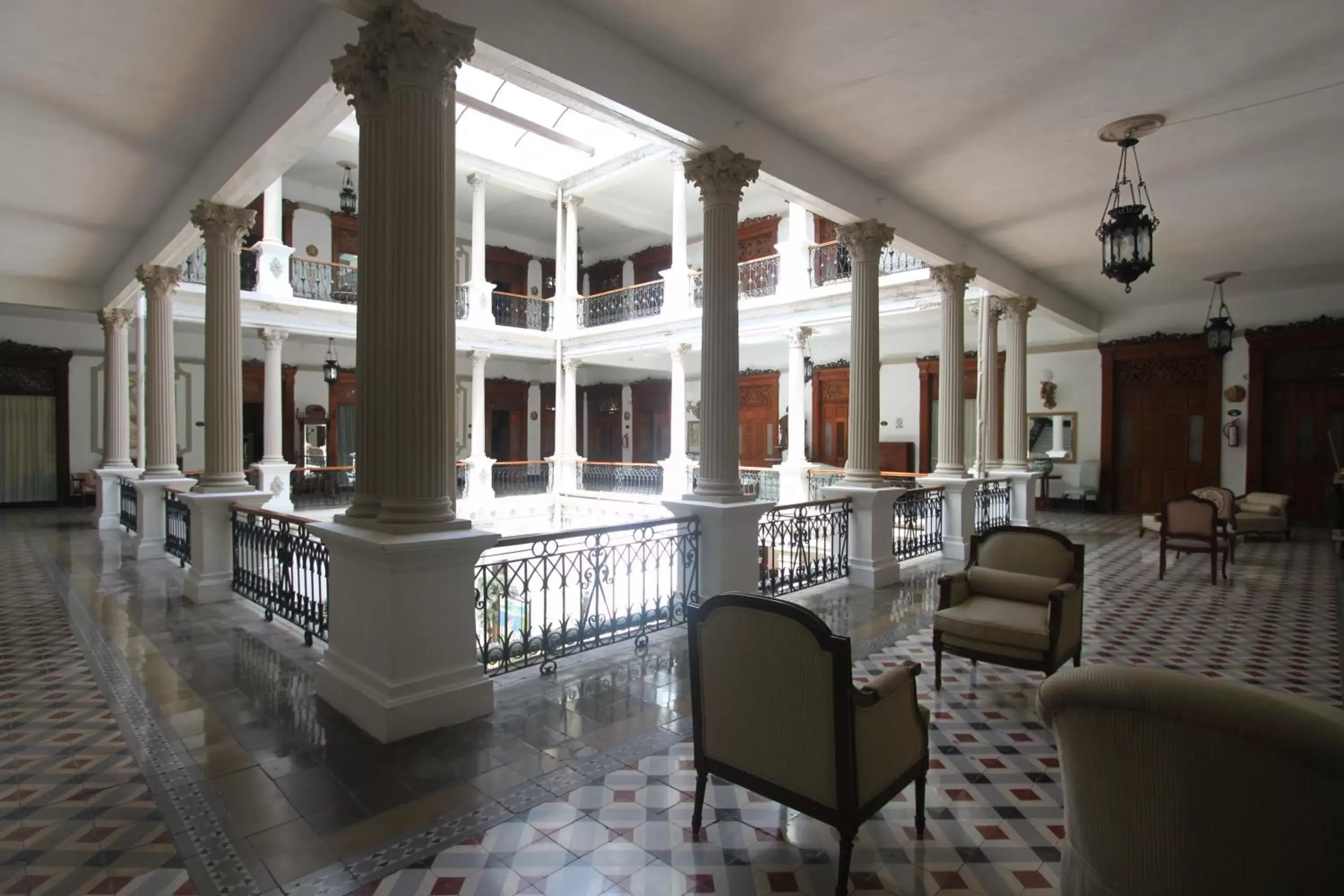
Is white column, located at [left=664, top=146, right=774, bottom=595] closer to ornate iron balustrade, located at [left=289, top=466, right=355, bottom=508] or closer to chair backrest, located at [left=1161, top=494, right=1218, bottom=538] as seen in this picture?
chair backrest, located at [left=1161, top=494, right=1218, bottom=538]

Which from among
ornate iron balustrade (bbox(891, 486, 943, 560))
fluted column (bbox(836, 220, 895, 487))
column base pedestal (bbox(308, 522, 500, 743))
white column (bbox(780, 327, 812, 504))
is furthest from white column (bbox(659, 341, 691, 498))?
column base pedestal (bbox(308, 522, 500, 743))

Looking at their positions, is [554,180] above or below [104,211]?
above

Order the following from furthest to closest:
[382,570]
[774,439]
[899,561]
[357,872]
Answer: [774,439]
[899,561]
[382,570]
[357,872]

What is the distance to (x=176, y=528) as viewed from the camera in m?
8.09

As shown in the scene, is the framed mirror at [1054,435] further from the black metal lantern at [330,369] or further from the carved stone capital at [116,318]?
the carved stone capital at [116,318]

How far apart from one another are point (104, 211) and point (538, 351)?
8309 millimetres

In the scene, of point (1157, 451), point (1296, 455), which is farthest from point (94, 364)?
point (1296, 455)

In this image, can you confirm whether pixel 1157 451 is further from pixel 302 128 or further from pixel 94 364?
pixel 94 364

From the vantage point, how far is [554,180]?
48.1 feet

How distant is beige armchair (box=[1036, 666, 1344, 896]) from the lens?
1440 millimetres

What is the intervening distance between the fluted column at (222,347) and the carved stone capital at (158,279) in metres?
2.39

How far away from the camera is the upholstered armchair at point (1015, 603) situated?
12.4 ft

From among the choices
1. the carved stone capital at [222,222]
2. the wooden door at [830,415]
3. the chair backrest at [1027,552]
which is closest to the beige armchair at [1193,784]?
the chair backrest at [1027,552]

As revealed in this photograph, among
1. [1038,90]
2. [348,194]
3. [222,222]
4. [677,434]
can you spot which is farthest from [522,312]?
[1038,90]
